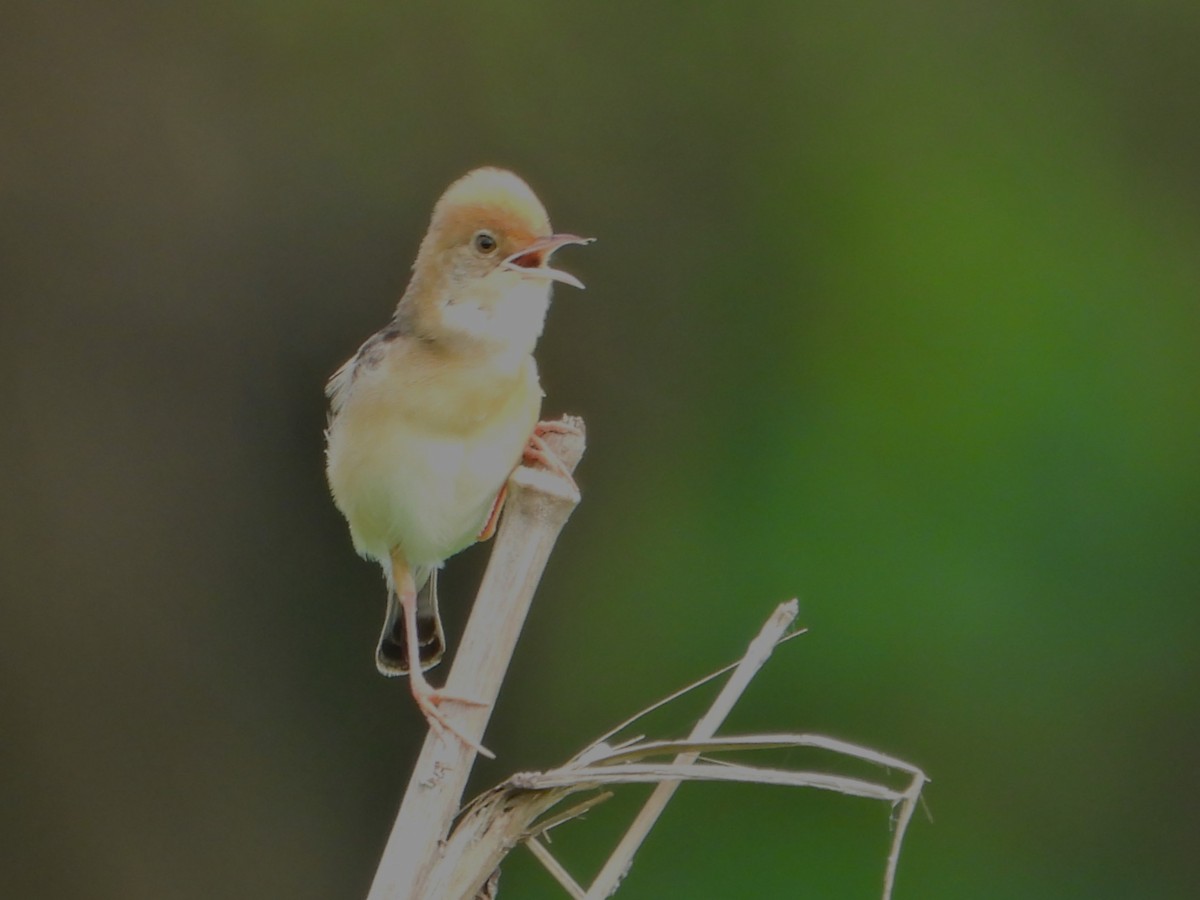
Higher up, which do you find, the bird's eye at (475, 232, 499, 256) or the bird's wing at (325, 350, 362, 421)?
the bird's eye at (475, 232, 499, 256)

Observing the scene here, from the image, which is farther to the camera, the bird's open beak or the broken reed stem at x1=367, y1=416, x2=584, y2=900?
the bird's open beak

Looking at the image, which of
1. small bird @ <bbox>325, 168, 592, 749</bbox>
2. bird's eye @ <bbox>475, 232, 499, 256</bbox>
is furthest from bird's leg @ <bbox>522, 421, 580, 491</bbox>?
bird's eye @ <bbox>475, 232, 499, 256</bbox>

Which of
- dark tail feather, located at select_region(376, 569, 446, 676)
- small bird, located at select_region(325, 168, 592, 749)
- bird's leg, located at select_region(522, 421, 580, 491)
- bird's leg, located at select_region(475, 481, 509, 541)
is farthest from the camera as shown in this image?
dark tail feather, located at select_region(376, 569, 446, 676)

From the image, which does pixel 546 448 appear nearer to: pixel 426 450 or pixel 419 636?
pixel 426 450

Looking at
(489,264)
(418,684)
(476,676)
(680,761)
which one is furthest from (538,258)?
(680,761)

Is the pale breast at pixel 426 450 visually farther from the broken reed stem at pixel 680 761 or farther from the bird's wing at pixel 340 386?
the broken reed stem at pixel 680 761

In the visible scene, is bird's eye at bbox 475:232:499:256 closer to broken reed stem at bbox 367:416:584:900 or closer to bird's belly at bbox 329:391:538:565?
bird's belly at bbox 329:391:538:565

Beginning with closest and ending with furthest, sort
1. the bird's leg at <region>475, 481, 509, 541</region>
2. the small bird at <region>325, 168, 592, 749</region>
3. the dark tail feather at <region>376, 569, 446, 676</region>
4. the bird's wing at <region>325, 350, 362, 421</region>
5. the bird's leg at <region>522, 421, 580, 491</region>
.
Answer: the bird's leg at <region>522, 421, 580, 491</region> → the small bird at <region>325, 168, 592, 749</region> → the bird's leg at <region>475, 481, 509, 541</region> → the bird's wing at <region>325, 350, 362, 421</region> → the dark tail feather at <region>376, 569, 446, 676</region>

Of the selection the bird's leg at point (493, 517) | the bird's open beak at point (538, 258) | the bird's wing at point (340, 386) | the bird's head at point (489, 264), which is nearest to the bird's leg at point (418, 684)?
the bird's leg at point (493, 517)

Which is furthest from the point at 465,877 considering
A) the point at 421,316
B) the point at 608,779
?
the point at 421,316
